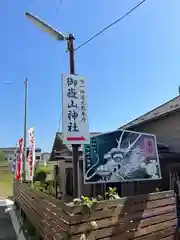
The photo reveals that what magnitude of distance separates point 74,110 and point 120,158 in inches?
96.1

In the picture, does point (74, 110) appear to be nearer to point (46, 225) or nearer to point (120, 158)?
point (120, 158)

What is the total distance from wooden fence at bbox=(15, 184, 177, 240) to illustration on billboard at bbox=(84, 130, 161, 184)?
136 centimetres

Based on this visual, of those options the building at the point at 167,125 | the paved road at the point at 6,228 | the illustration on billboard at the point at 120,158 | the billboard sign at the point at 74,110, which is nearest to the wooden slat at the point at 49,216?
the illustration on billboard at the point at 120,158

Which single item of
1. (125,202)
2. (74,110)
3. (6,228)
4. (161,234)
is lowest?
(6,228)

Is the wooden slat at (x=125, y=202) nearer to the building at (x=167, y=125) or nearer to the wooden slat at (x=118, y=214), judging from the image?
the wooden slat at (x=118, y=214)

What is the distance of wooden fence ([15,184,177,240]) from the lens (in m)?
4.22

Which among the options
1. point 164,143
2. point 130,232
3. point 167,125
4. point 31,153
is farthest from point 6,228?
point 167,125

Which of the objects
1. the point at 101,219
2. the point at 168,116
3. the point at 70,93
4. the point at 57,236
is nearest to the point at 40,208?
the point at 57,236

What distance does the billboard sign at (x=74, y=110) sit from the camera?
5.18 meters

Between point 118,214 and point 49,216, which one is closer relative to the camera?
point 118,214

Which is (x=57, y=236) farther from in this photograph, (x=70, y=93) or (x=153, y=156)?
(x=153, y=156)

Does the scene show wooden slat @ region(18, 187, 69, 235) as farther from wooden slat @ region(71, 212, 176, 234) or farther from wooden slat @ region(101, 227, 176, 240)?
wooden slat @ region(101, 227, 176, 240)

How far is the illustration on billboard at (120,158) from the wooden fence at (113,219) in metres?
1.36

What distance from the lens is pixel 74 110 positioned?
5.40 m
